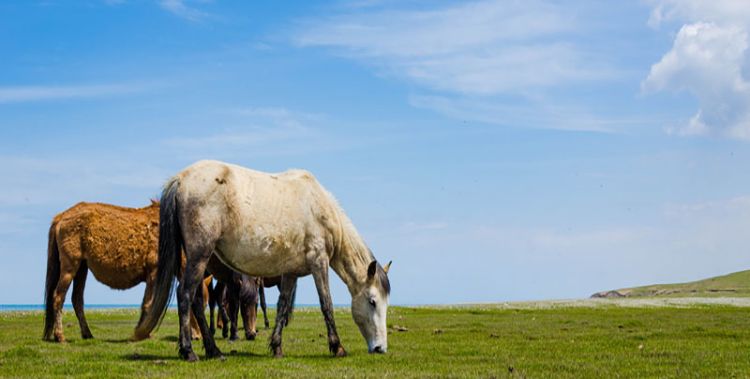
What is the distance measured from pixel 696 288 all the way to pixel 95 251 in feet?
370

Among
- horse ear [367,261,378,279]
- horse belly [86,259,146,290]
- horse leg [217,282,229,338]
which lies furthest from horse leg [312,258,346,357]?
horse belly [86,259,146,290]

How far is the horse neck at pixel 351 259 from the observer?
49.8ft

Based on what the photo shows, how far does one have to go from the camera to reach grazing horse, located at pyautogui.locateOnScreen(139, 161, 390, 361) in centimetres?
1341

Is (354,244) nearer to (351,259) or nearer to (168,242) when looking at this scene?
(351,259)

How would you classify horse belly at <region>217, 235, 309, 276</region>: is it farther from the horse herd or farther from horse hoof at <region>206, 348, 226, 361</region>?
horse hoof at <region>206, 348, 226, 361</region>

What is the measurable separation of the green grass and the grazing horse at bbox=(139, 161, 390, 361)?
100 metres

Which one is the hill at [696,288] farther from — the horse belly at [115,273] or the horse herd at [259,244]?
the horse herd at [259,244]

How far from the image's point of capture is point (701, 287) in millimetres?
116125

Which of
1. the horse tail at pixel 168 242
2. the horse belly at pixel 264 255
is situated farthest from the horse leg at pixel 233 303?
the horse tail at pixel 168 242

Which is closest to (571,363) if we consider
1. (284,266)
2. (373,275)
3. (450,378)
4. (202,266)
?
(450,378)

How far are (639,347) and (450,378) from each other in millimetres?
6614

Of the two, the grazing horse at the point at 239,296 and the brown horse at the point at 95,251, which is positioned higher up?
the brown horse at the point at 95,251

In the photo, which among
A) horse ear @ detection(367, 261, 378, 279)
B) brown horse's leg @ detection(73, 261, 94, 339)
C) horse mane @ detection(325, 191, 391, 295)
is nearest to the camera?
horse ear @ detection(367, 261, 378, 279)

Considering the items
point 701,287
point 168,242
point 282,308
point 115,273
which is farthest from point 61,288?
point 701,287
